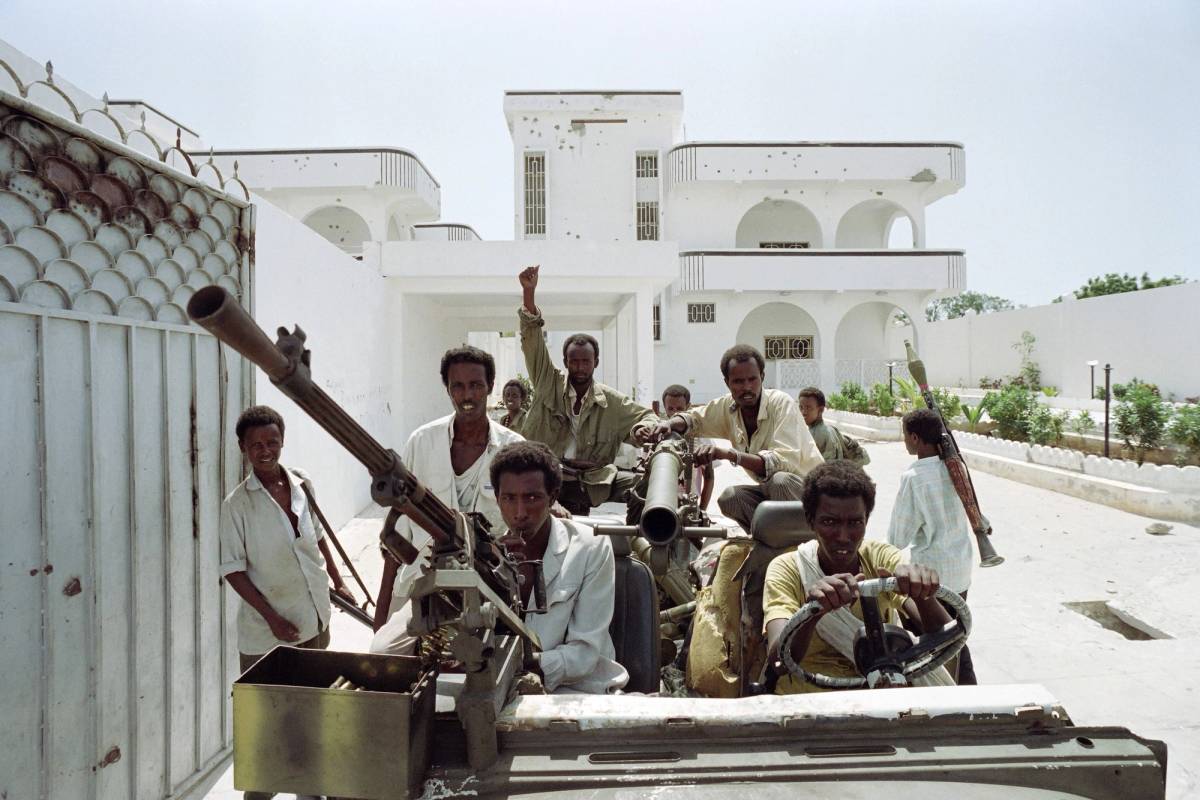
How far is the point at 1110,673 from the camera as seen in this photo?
432cm

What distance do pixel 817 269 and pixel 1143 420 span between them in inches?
470

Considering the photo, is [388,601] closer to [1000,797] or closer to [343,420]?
[343,420]

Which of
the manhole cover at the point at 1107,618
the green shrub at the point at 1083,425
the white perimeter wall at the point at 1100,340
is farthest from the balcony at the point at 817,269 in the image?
the manhole cover at the point at 1107,618

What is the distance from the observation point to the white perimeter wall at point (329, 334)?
5469 mm

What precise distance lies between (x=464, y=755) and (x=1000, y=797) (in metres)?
1.10

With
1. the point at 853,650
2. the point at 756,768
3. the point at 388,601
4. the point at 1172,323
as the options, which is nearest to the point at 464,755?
the point at 756,768

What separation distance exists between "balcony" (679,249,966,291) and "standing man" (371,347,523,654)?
18.6 m

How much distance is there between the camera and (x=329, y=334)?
7.29 m

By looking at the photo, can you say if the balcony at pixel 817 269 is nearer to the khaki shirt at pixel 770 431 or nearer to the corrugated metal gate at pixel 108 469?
the khaki shirt at pixel 770 431

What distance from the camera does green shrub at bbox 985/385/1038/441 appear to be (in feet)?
42.3

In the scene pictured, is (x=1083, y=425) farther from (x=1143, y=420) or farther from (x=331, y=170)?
(x=331, y=170)

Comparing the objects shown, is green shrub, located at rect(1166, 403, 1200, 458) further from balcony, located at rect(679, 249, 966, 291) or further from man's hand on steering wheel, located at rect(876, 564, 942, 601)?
balcony, located at rect(679, 249, 966, 291)

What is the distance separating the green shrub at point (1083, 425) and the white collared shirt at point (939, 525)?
10747 mm

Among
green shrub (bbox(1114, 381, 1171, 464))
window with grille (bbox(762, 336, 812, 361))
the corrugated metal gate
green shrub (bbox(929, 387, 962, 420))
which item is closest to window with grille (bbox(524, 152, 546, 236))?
window with grille (bbox(762, 336, 812, 361))
